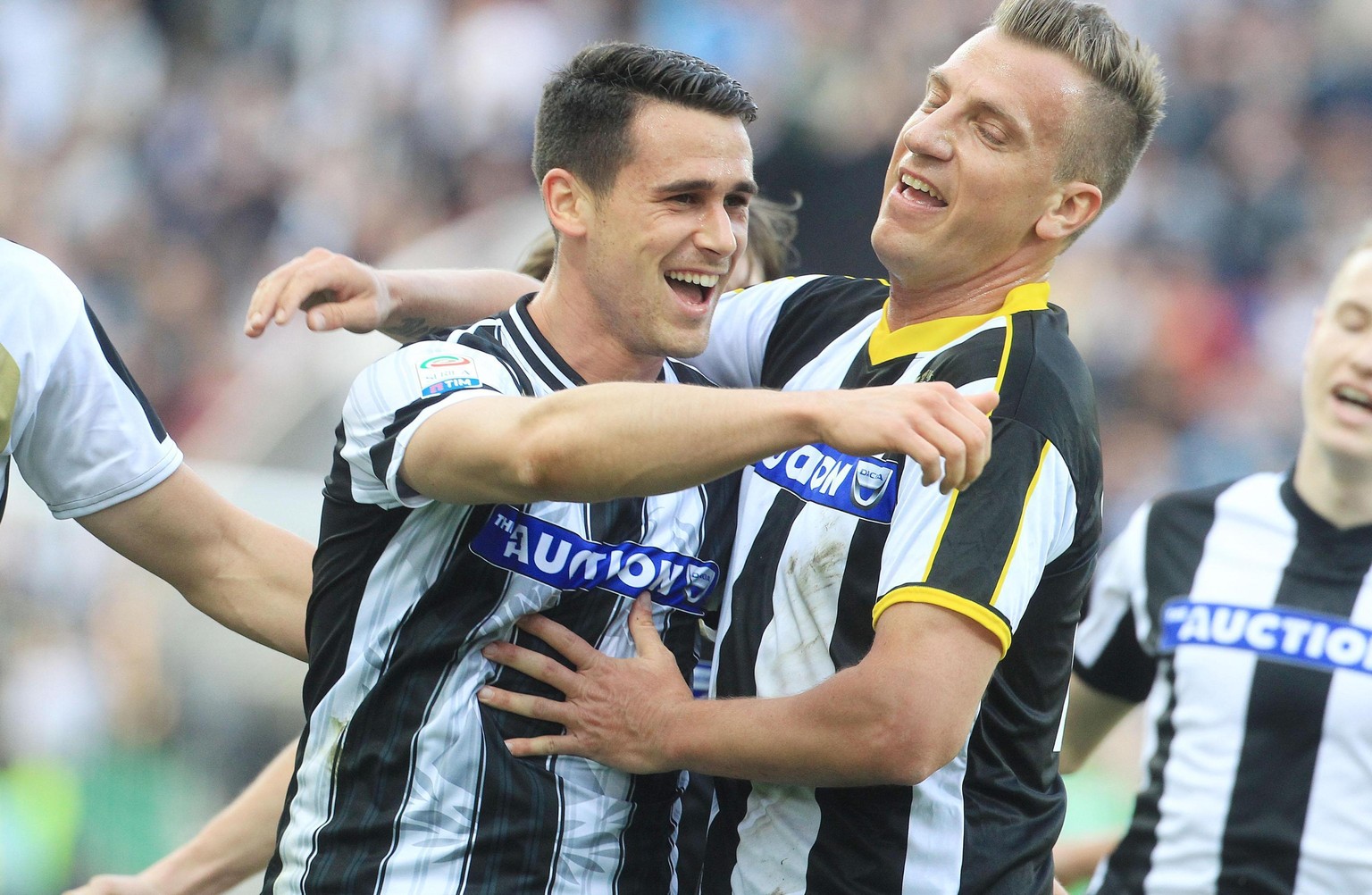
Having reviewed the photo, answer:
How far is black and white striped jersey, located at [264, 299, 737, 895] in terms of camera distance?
2633mm

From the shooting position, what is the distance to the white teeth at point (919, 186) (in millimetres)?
2859

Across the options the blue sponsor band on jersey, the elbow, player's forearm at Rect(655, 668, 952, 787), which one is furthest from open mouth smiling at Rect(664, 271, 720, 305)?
the elbow

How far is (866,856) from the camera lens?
8.66 ft

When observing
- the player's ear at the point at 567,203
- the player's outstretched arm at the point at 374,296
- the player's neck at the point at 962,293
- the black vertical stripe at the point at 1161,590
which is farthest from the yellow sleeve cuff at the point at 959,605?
the black vertical stripe at the point at 1161,590

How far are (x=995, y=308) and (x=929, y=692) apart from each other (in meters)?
0.82

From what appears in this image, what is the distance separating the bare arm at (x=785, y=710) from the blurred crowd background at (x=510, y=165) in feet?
16.2

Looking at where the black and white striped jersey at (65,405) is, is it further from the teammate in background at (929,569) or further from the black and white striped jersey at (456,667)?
the black and white striped jersey at (456,667)

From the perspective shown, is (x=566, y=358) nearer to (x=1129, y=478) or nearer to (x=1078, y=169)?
(x=1078, y=169)

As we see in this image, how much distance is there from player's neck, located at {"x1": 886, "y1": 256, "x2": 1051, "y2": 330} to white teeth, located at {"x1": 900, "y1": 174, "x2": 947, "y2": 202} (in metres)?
0.16

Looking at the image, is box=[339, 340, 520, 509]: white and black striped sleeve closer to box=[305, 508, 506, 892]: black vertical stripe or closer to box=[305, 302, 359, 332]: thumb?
box=[305, 508, 506, 892]: black vertical stripe

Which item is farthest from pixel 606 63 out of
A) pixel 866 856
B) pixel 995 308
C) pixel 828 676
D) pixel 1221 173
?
pixel 1221 173

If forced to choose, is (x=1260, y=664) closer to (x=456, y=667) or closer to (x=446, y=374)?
(x=456, y=667)

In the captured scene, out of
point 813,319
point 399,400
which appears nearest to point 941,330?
point 813,319

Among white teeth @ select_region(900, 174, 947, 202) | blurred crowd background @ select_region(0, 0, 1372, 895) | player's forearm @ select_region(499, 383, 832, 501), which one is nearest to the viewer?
player's forearm @ select_region(499, 383, 832, 501)
